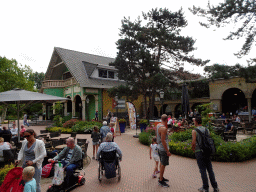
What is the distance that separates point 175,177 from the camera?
5.33m

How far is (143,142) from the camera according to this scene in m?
10.5

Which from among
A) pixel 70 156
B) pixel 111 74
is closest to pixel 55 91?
pixel 111 74

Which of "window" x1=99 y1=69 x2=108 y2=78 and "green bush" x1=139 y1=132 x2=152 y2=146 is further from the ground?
"window" x1=99 y1=69 x2=108 y2=78

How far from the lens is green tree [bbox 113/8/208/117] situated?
1689 cm

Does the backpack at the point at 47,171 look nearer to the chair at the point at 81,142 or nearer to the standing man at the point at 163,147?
the chair at the point at 81,142

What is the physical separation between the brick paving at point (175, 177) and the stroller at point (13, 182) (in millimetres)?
1903

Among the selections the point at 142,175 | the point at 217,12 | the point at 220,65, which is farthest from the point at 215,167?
the point at 217,12

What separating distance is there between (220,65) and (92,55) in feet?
69.6

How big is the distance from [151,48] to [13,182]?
57.0 ft

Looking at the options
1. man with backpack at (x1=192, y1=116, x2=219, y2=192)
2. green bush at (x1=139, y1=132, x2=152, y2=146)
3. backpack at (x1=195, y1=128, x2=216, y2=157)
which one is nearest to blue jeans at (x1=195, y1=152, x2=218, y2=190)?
man with backpack at (x1=192, y1=116, x2=219, y2=192)

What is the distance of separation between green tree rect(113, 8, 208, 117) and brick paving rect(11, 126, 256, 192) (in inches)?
412

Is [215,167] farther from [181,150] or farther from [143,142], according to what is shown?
[143,142]

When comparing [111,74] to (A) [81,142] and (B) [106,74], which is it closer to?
(B) [106,74]

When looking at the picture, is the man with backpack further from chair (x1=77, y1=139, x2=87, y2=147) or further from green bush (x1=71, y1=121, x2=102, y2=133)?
green bush (x1=71, y1=121, x2=102, y2=133)
